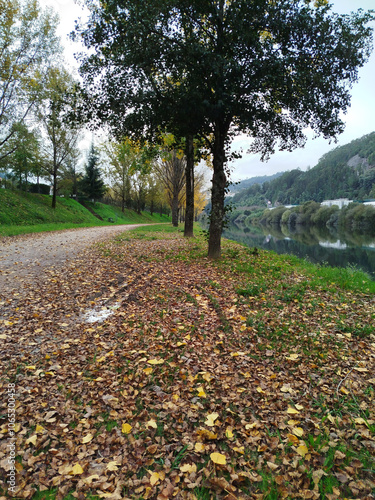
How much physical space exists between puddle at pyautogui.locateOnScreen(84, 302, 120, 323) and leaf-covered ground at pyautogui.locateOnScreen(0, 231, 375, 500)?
4cm

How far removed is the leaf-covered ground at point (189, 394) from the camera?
94.0 inches

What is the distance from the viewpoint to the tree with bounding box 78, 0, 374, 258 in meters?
7.66

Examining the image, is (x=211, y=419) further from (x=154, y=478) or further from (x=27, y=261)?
(x=27, y=261)

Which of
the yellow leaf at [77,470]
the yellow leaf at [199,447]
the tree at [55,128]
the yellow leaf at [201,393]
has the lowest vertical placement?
the yellow leaf at [199,447]

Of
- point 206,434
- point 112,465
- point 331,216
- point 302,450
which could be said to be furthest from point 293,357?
point 331,216

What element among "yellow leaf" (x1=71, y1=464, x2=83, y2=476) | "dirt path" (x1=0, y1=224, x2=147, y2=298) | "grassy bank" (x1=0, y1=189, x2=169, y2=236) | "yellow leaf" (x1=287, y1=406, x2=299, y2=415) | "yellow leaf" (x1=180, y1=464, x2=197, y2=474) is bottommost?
"yellow leaf" (x1=180, y1=464, x2=197, y2=474)

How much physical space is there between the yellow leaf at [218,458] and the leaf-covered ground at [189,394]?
0.5 inches

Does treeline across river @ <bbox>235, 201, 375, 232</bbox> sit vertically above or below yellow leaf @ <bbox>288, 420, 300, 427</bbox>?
above

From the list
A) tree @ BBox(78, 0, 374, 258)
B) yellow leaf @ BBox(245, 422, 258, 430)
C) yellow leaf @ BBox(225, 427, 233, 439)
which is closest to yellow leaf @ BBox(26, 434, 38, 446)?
yellow leaf @ BBox(225, 427, 233, 439)

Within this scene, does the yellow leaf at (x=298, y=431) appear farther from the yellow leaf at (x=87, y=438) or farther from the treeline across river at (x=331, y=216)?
the treeline across river at (x=331, y=216)

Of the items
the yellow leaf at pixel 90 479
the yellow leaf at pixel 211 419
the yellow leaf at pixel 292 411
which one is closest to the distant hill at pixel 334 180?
the yellow leaf at pixel 292 411

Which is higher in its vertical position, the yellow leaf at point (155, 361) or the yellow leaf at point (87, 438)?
the yellow leaf at point (155, 361)

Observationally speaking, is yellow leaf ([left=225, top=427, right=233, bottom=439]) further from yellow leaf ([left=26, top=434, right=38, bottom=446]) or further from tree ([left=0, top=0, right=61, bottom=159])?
tree ([left=0, top=0, right=61, bottom=159])

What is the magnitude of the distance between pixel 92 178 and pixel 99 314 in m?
42.7
